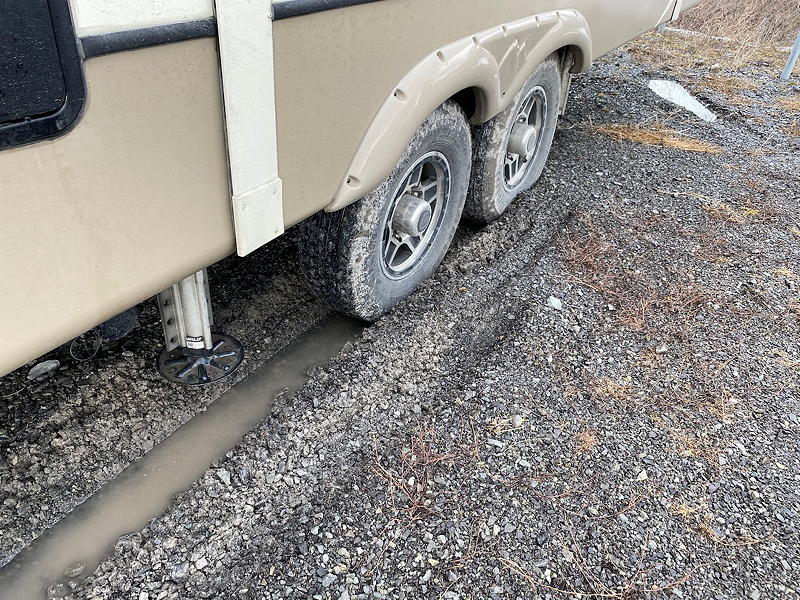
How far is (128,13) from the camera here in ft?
4.00

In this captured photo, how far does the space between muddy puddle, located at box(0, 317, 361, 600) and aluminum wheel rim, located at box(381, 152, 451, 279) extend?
0.45 m

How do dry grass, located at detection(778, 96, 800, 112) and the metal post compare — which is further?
the metal post

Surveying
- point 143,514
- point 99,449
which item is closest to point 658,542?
point 143,514

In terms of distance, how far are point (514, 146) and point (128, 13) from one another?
247cm

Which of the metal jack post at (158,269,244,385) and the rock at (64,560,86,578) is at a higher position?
the metal jack post at (158,269,244,385)

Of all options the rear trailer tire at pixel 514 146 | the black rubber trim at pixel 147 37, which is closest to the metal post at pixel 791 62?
the rear trailer tire at pixel 514 146

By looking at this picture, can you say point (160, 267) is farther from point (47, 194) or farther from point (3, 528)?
point (3, 528)

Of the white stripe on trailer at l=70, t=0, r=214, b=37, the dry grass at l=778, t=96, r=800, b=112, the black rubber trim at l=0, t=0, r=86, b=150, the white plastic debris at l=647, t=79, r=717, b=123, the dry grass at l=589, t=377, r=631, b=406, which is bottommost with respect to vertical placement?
the dry grass at l=589, t=377, r=631, b=406

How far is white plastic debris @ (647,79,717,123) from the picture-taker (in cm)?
566

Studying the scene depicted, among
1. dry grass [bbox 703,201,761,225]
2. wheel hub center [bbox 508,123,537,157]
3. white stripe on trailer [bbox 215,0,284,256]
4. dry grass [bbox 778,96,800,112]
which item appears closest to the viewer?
white stripe on trailer [bbox 215,0,284,256]

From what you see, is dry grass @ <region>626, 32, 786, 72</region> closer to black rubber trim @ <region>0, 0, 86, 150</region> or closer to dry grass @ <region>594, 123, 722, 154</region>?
dry grass @ <region>594, 123, 722, 154</region>

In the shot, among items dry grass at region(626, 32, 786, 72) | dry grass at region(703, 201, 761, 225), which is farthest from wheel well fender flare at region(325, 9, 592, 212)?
dry grass at region(626, 32, 786, 72)

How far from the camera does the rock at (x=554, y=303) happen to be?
298 cm

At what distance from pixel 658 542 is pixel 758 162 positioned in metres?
3.82
